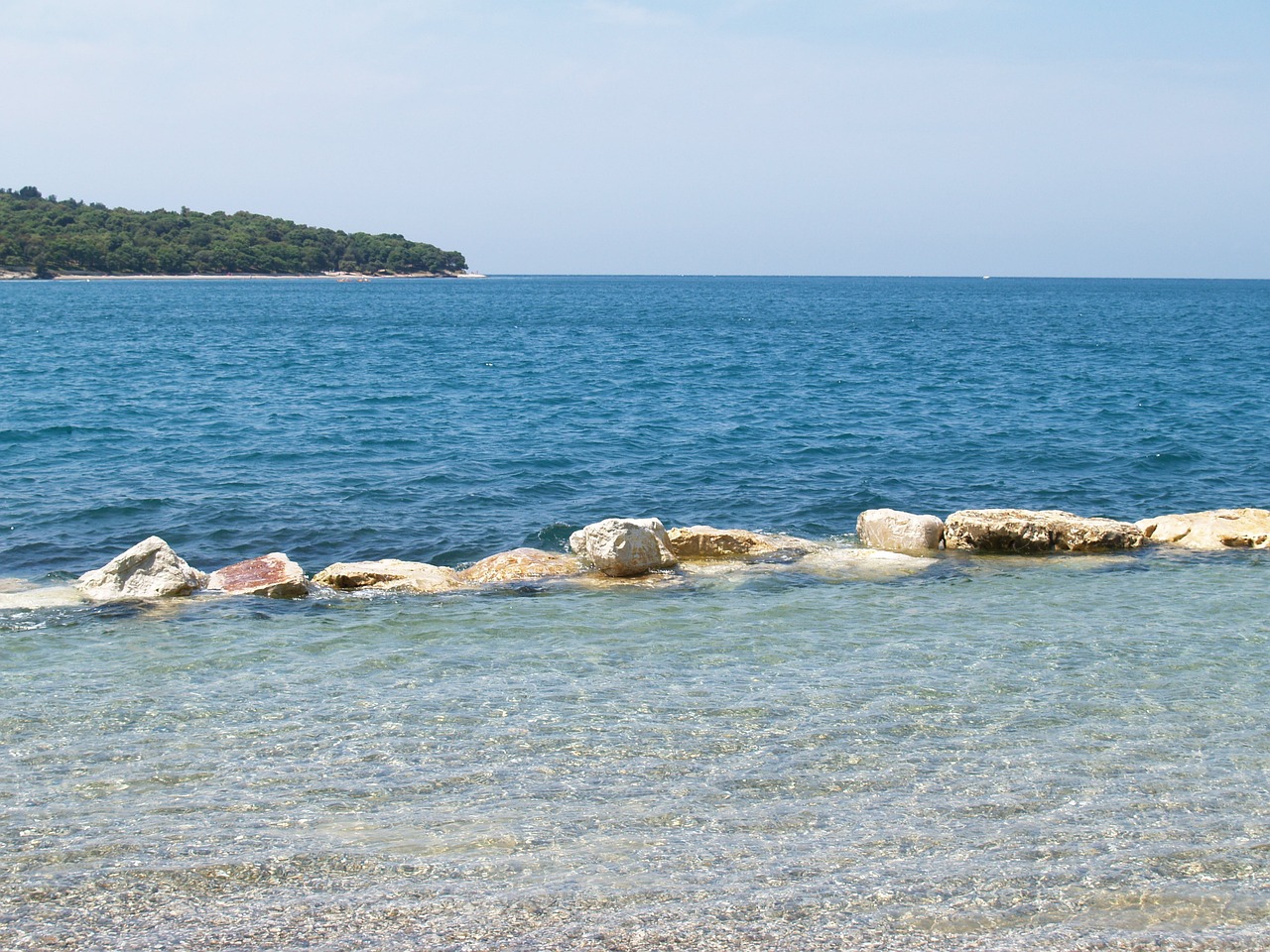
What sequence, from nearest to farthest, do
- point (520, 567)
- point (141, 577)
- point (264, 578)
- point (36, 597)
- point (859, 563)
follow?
point (36, 597) → point (141, 577) → point (264, 578) → point (520, 567) → point (859, 563)

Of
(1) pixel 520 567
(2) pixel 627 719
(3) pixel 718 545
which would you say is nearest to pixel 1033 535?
(3) pixel 718 545

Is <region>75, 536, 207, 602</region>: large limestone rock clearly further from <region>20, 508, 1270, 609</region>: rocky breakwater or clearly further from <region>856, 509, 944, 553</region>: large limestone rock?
<region>856, 509, 944, 553</region>: large limestone rock

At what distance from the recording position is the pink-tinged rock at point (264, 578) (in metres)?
12.7

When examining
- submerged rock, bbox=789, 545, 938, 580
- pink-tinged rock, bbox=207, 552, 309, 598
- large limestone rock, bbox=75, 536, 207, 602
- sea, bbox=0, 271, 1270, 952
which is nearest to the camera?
sea, bbox=0, 271, 1270, 952

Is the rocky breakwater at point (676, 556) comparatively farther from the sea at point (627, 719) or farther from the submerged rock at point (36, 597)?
the sea at point (627, 719)

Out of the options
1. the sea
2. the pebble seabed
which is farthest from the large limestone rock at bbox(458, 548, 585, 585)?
the pebble seabed

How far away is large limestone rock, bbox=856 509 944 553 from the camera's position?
1511cm

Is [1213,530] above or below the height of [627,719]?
above

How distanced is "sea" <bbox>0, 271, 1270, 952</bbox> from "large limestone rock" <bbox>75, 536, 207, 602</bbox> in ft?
1.19

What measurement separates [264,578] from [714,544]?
19.0ft

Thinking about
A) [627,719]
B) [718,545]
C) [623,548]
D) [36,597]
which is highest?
Answer: [623,548]

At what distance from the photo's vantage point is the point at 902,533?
15.2 meters

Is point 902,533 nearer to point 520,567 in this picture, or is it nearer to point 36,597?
point 520,567

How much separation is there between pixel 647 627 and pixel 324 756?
4298mm
